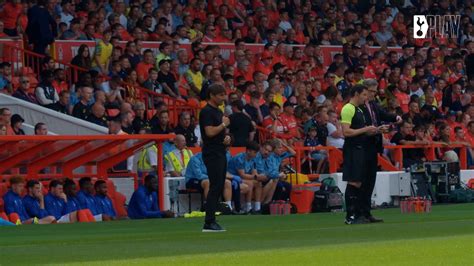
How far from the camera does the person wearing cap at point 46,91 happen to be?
88.5 feet

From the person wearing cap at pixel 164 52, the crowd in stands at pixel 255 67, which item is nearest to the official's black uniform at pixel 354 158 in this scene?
the crowd in stands at pixel 255 67

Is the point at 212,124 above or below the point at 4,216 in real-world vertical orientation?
above

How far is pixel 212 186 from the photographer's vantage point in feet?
56.3

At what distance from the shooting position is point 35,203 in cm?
2205

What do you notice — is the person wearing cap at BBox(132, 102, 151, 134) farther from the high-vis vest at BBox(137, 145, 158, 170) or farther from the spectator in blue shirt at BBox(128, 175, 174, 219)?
the spectator in blue shirt at BBox(128, 175, 174, 219)

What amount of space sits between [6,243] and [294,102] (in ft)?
51.4

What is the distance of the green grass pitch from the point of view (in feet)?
40.3

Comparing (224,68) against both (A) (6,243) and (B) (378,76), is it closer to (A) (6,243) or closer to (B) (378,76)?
(B) (378,76)

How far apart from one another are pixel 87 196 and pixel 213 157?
6.37 meters

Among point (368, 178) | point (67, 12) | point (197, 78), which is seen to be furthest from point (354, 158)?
point (67, 12)

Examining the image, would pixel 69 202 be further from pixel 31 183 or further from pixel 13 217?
pixel 13 217

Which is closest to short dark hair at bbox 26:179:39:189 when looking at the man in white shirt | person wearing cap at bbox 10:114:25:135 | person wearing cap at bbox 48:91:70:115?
person wearing cap at bbox 10:114:25:135

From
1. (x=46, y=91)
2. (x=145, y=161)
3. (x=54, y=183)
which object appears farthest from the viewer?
(x=46, y=91)

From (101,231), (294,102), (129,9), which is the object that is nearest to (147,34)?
(129,9)
